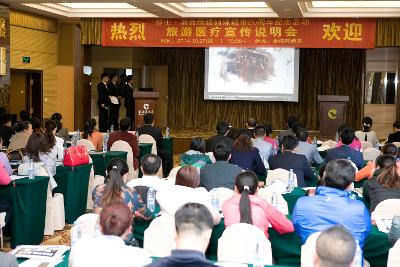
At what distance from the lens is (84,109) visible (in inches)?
599

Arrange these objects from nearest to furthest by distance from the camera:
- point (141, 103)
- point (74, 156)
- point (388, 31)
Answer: point (74, 156), point (388, 31), point (141, 103)

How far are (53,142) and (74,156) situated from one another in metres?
0.30

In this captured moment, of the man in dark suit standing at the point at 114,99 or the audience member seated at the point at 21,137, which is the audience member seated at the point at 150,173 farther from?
the man in dark suit standing at the point at 114,99

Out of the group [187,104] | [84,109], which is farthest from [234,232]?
[187,104]

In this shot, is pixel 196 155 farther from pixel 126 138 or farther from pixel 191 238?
pixel 191 238

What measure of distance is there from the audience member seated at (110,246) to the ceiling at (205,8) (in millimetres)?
8865

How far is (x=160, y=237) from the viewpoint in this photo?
4.06 meters

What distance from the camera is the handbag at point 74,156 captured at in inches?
285

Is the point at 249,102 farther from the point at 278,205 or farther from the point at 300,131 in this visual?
the point at 278,205

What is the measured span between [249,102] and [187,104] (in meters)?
1.88

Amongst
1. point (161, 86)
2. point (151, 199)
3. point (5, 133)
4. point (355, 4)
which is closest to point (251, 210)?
point (151, 199)

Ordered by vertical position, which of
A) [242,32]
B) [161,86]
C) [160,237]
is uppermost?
[242,32]

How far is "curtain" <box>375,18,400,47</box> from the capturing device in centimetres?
1265

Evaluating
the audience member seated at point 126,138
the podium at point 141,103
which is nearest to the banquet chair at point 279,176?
the audience member seated at point 126,138
